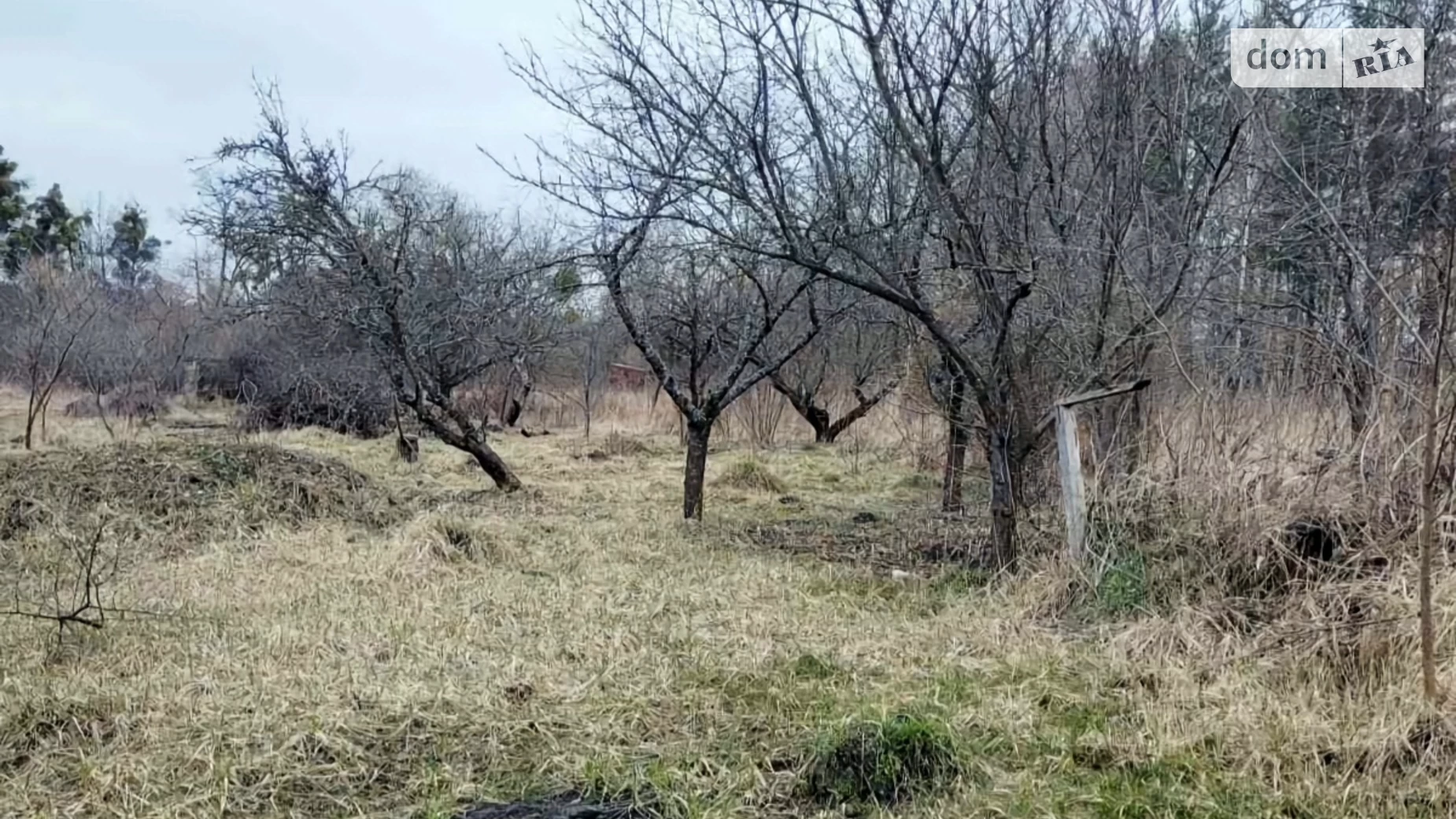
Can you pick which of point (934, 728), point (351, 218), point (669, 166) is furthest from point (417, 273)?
point (934, 728)

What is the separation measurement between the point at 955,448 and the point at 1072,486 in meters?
2.81

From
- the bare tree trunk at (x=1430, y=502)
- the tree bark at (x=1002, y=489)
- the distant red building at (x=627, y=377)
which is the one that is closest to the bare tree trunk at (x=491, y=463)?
the tree bark at (x=1002, y=489)

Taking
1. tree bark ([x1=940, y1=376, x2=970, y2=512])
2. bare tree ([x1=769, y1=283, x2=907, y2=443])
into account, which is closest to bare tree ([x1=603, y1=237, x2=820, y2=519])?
tree bark ([x1=940, y1=376, x2=970, y2=512])

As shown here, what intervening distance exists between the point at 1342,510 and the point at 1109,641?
1058 millimetres

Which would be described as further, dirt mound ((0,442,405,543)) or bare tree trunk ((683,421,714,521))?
bare tree trunk ((683,421,714,521))

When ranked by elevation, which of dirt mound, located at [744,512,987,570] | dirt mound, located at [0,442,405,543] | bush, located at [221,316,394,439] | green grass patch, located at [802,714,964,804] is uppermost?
bush, located at [221,316,394,439]

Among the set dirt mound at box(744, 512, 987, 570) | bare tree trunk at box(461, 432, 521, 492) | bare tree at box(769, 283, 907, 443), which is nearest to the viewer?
dirt mound at box(744, 512, 987, 570)

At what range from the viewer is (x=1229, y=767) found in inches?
109

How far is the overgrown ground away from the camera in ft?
8.72

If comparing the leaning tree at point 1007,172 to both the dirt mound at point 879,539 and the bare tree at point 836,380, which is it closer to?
the dirt mound at point 879,539

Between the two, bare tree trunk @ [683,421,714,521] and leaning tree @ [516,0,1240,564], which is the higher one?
leaning tree @ [516,0,1240,564]

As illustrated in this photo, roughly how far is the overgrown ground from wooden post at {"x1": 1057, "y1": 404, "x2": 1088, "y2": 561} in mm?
157

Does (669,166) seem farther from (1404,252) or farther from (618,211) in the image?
(1404,252)

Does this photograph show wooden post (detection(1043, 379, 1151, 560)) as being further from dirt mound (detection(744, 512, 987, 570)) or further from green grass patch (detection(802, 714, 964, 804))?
green grass patch (detection(802, 714, 964, 804))
